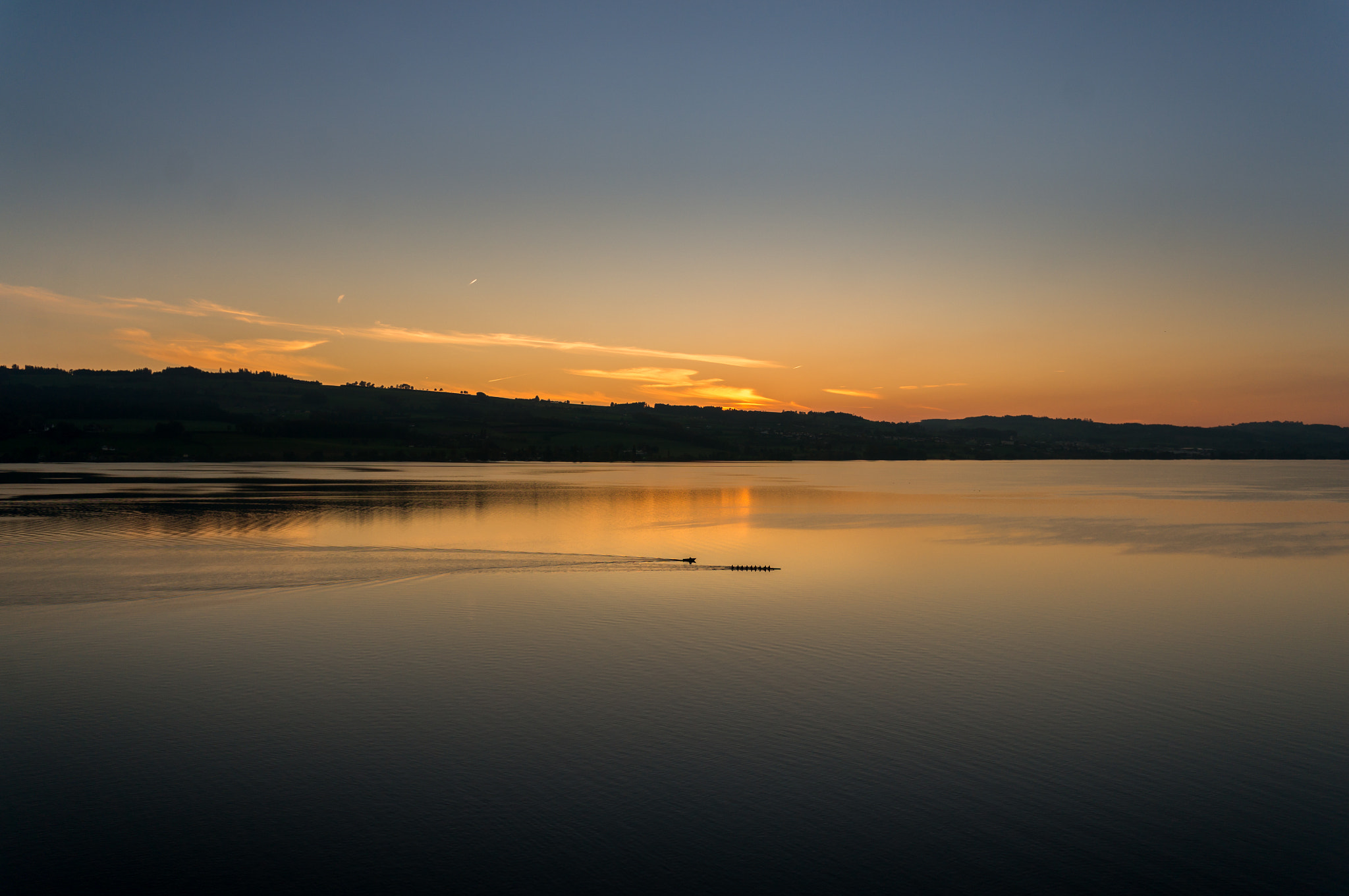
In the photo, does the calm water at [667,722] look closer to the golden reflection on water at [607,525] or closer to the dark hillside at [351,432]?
the golden reflection on water at [607,525]

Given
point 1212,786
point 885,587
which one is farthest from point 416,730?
point 885,587

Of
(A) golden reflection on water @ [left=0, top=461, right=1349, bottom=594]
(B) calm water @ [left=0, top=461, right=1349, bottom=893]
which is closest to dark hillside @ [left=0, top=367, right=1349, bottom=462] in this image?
(A) golden reflection on water @ [left=0, top=461, right=1349, bottom=594]

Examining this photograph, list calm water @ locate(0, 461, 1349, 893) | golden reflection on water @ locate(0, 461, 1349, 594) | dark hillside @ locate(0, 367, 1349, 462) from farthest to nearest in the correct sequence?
dark hillside @ locate(0, 367, 1349, 462)
golden reflection on water @ locate(0, 461, 1349, 594)
calm water @ locate(0, 461, 1349, 893)

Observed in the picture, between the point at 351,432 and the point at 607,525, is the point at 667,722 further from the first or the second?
the point at 351,432

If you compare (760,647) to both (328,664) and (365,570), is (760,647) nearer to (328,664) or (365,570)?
(328,664)

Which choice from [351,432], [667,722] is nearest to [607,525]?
[667,722]

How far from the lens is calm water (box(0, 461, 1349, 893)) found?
26.9 feet

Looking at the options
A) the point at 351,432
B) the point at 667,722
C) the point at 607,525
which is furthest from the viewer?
the point at 351,432

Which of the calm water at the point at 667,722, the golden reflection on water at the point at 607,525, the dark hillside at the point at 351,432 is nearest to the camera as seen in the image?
the calm water at the point at 667,722

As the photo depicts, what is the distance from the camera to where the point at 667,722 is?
12.1 m

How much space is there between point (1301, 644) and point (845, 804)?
1287 centimetres

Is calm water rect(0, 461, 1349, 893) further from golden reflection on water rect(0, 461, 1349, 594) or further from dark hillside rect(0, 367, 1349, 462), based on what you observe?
dark hillside rect(0, 367, 1349, 462)

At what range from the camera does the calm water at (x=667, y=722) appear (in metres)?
8.20

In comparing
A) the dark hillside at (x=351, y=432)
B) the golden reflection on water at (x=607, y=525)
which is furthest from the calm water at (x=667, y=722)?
the dark hillside at (x=351, y=432)
